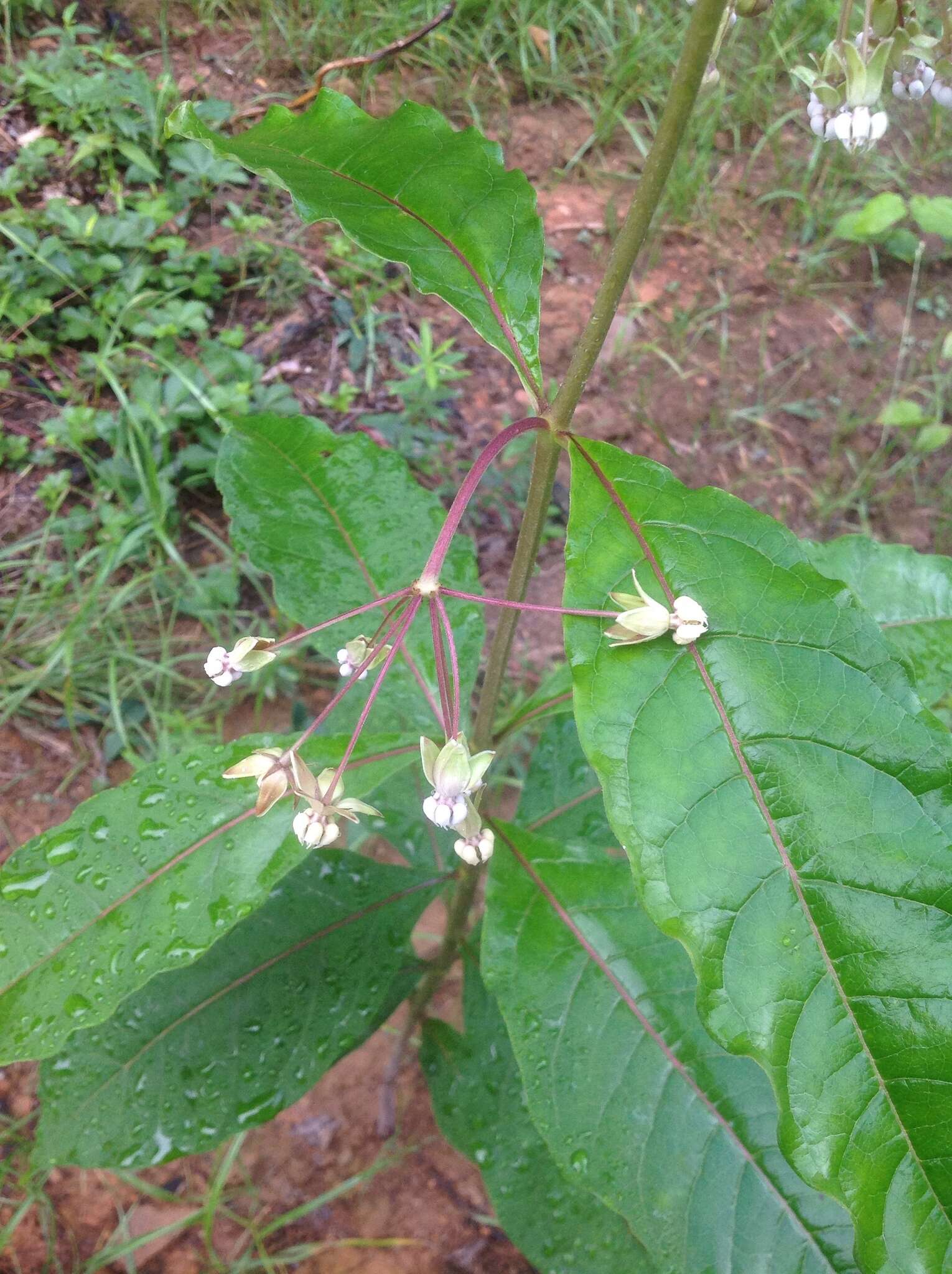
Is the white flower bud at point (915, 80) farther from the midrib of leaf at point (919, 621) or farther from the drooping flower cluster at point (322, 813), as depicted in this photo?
the drooping flower cluster at point (322, 813)

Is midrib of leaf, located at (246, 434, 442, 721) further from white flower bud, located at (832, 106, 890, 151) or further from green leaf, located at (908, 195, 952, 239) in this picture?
green leaf, located at (908, 195, 952, 239)

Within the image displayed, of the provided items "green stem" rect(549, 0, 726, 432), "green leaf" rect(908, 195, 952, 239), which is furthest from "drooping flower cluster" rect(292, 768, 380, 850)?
"green leaf" rect(908, 195, 952, 239)

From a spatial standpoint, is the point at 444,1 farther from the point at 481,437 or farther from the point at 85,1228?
the point at 85,1228

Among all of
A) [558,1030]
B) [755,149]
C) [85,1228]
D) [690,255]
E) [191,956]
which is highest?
[755,149]

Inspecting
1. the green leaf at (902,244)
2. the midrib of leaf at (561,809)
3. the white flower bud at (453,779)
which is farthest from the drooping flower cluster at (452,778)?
the green leaf at (902,244)

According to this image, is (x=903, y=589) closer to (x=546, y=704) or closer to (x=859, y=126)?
(x=546, y=704)

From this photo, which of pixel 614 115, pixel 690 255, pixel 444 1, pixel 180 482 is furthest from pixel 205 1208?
pixel 444 1
